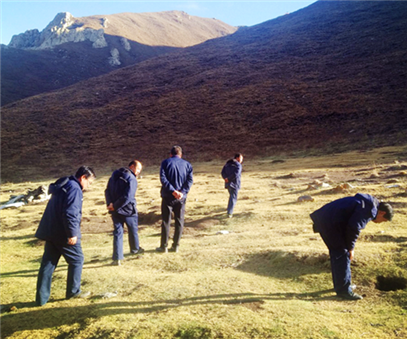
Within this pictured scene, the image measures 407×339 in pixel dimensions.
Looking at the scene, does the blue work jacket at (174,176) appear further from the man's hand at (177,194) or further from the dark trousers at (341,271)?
the dark trousers at (341,271)

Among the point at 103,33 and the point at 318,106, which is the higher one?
the point at 103,33

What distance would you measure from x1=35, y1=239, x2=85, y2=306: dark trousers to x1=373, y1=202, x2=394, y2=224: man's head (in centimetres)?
386

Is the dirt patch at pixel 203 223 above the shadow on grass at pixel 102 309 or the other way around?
the other way around

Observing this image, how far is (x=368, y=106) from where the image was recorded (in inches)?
1110

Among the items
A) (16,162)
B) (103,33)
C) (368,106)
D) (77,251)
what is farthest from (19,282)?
(103,33)

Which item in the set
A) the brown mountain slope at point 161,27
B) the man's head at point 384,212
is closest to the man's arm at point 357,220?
the man's head at point 384,212

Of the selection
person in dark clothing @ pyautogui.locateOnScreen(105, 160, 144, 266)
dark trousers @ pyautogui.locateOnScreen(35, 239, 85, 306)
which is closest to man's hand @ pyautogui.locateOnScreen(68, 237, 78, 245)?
dark trousers @ pyautogui.locateOnScreen(35, 239, 85, 306)

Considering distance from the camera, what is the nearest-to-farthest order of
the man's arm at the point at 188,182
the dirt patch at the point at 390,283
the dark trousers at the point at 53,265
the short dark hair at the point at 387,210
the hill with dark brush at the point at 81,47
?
the short dark hair at the point at 387,210 → the dirt patch at the point at 390,283 → the dark trousers at the point at 53,265 → the man's arm at the point at 188,182 → the hill with dark brush at the point at 81,47

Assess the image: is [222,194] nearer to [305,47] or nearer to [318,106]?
[318,106]

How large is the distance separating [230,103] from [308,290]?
103ft

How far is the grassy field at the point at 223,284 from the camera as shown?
3750mm

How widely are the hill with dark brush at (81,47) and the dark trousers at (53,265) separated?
55711mm

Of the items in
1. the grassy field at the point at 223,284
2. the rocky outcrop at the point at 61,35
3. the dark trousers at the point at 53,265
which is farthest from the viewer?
the rocky outcrop at the point at 61,35

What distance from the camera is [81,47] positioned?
243ft
